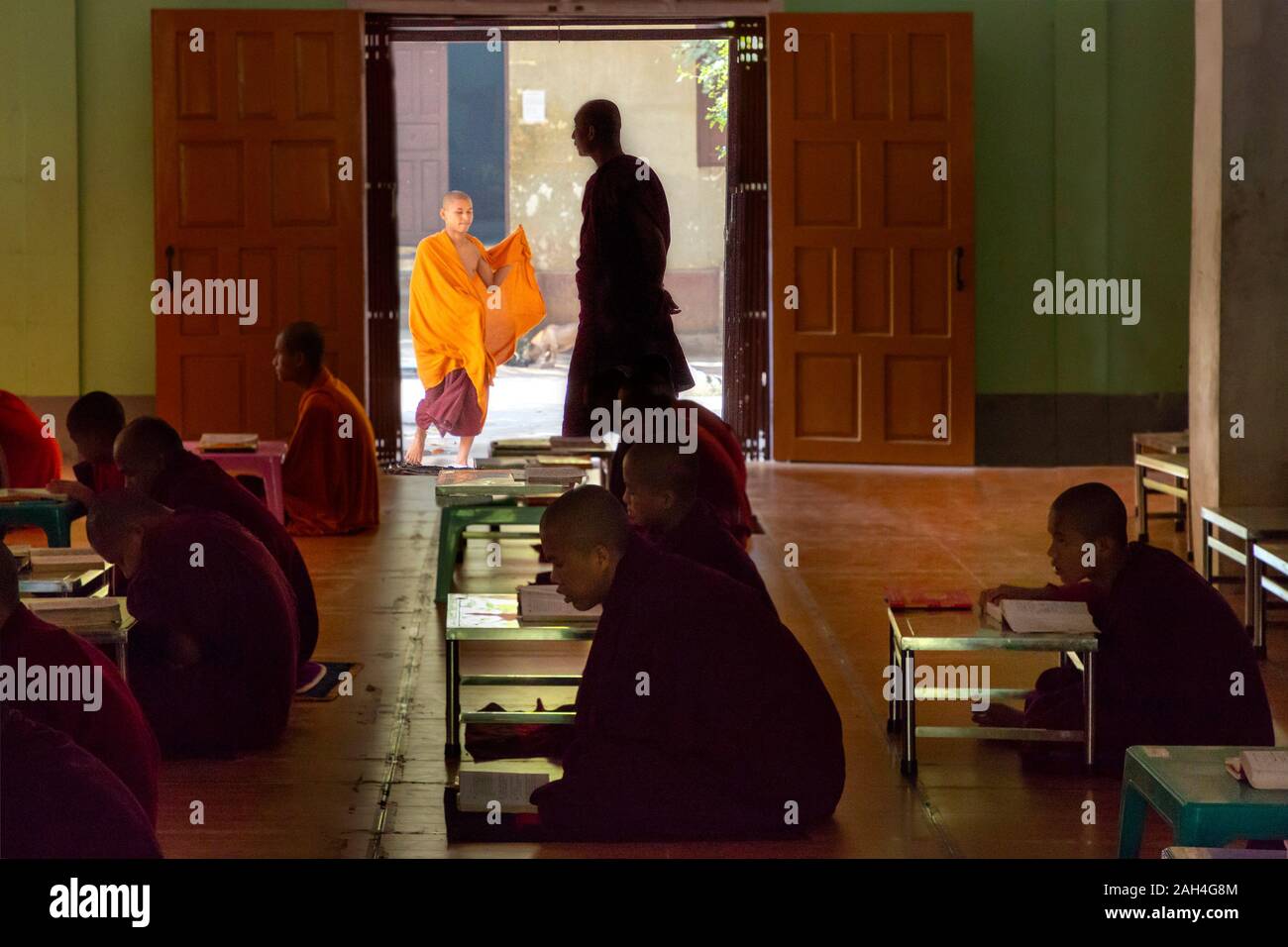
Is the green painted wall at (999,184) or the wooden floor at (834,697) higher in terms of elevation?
the green painted wall at (999,184)

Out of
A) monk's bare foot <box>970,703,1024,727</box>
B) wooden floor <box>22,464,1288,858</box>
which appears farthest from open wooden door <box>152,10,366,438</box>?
monk's bare foot <box>970,703,1024,727</box>

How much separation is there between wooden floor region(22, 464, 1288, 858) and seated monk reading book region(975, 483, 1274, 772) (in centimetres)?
24

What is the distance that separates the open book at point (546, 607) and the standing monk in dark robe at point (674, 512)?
11.5 inches

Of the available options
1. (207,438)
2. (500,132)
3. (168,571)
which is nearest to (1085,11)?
(207,438)

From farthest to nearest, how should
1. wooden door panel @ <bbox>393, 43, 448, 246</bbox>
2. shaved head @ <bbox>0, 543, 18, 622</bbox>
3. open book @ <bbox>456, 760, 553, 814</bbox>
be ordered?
wooden door panel @ <bbox>393, 43, 448, 246</bbox> < open book @ <bbox>456, 760, 553, 814</bbox> < shaved head @ <bbox>0, 543, 18, 622</bbox>

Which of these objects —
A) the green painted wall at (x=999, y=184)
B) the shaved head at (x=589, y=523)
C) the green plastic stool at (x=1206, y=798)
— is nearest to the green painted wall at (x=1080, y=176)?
the green painted wall at (x=999, y=184)

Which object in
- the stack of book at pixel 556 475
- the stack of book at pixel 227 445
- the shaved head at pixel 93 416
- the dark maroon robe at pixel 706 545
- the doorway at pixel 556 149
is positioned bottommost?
the dark maroon robe at pixel 706 545

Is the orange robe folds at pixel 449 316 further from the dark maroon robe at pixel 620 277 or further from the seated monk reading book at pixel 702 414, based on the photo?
the dark maroon robe at pixel 620 277

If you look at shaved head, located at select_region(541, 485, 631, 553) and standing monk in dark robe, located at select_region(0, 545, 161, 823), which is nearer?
standing monk in dark robe, located at select_region(0, 545, 161, 823)

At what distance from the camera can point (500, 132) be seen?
20250mm

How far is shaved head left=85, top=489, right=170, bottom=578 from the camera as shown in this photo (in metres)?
4.98

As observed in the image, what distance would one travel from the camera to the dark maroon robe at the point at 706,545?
16.0 feet

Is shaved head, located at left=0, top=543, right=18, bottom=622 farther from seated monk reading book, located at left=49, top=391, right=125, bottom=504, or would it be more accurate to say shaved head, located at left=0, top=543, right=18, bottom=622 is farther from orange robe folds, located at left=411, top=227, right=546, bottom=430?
orange robe folds, located at left=411, top=227, right=546, bottom=430

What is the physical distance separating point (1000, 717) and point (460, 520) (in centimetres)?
280
